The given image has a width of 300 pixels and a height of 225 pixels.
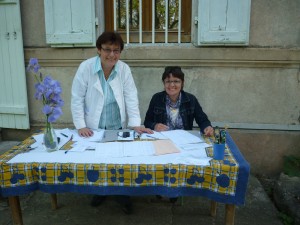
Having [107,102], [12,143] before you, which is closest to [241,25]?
[107,102]

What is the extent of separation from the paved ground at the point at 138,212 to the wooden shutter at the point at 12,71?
3.92 ft

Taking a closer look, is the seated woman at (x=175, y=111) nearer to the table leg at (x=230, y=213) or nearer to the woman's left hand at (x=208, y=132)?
the woman's left hand at (x=208, y=132)

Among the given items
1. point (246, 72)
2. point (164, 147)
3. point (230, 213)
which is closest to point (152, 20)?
point (246, 72)

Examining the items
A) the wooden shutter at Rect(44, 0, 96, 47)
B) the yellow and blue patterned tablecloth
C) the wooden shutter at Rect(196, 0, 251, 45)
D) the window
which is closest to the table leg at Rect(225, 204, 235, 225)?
the yellow and blue patterned tablecloth

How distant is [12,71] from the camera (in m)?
3.79

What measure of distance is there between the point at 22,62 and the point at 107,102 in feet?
5.60

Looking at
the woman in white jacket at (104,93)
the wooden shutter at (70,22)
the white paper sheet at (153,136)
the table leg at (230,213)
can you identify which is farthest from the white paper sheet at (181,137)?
the wooden shutter at (70,22)

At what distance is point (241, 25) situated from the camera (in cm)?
342

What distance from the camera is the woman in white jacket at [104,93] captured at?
2.53 m

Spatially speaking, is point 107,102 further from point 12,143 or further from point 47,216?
point 12,143

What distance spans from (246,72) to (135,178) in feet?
7.66

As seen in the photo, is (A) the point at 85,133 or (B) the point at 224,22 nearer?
(A) the point at 85,133

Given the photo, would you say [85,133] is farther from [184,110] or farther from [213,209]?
[213,209]

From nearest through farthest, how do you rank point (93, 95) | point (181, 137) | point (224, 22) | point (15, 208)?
1. point (15, 208)
2. point (181, 137)
3. point (93, 95)
4. point (224, 22)
